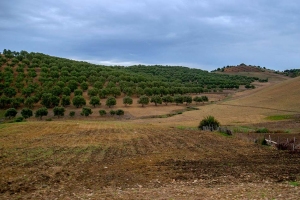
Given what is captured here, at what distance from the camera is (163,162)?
19.2 metres

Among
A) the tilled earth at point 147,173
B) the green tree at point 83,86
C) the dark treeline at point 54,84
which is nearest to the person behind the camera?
the tilled earth at point 147,173

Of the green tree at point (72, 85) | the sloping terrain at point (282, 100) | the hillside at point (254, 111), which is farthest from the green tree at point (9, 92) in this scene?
the sloping terrain at point (282, 100)

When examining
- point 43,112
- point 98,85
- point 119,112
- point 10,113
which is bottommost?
point 10,113

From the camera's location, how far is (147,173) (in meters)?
16.2

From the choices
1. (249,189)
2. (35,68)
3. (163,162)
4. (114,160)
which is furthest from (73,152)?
(35,68)

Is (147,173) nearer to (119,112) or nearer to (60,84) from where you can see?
(119,112)

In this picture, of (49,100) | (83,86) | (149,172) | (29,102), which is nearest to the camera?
(149,172)

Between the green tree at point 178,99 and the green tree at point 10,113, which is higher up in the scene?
the green tree at point 178,99

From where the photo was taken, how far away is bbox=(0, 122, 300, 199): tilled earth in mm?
12008

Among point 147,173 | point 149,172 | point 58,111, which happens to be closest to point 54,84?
point 58,111

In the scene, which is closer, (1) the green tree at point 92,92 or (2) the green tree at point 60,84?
(1) the green tree at point 92,92

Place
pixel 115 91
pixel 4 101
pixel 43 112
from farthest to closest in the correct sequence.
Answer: pixel 115 91 < pixel 4 101 < pixel 43 112

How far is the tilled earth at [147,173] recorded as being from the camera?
1201cm

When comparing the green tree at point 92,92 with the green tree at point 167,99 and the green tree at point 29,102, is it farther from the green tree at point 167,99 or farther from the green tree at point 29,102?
the green tree at point 167,99
